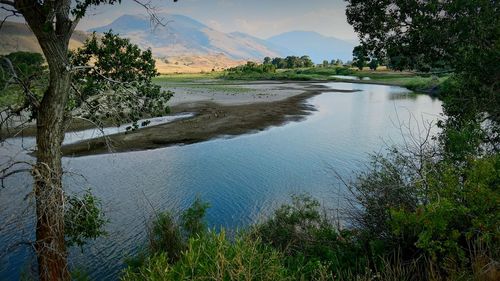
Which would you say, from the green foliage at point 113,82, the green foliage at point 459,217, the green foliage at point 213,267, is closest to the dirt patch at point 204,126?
the green foliage at point 113,82

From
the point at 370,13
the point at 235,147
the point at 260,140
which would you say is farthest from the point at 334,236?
the point at 260,140

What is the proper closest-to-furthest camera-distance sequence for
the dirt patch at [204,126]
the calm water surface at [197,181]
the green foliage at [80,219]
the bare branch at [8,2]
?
the bare branch at [8,2] < the green foliage at [80,219] < the calm water surface at [197,181] < the dirt patch at [204,126]

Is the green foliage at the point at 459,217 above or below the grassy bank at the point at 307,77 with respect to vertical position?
above

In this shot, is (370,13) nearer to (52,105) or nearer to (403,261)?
(403,261)

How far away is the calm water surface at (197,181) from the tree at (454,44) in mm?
6860

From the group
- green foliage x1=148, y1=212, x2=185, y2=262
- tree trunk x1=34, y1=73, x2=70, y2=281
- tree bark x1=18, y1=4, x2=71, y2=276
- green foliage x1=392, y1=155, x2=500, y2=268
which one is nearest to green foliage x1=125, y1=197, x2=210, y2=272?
green foliage x1=148, y1=212, x2=185, y2=262

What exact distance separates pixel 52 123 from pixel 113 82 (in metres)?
3.38

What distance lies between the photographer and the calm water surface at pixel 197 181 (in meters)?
17.9

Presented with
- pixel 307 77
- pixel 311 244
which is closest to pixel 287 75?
pixel 307 77

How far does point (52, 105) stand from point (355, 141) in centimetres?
3348

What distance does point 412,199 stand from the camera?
1306 cm

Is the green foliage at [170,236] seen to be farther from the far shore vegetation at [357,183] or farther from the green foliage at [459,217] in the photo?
the green foliage at [459,217]

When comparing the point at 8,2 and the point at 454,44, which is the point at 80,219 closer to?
the point at 8,2

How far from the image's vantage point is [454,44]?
16156 millimetres
